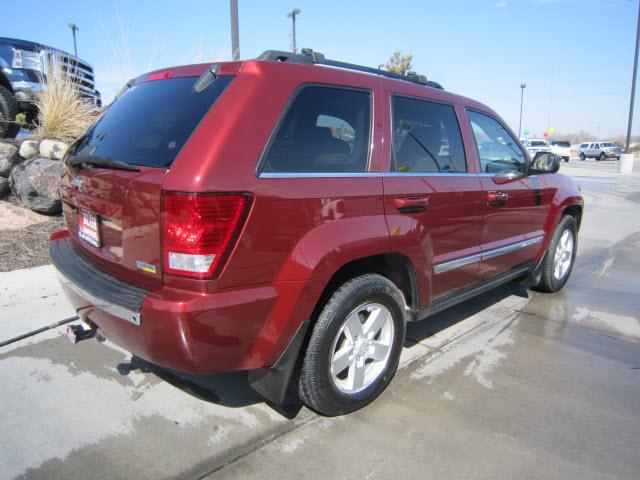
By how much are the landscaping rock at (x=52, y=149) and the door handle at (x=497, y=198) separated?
536 cm

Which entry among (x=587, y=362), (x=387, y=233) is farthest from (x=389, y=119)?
(x=587, y=362)

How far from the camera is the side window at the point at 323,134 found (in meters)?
2.23

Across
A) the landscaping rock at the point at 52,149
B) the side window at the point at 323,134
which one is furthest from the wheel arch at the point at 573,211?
the landscaping rock at the point at 52,149

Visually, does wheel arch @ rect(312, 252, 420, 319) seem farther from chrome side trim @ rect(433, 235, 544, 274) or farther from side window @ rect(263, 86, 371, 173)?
side window @ rect(263, 86, 371, 173)

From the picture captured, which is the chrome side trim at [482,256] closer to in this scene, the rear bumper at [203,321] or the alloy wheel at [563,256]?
the alloy wheel at [563,256]

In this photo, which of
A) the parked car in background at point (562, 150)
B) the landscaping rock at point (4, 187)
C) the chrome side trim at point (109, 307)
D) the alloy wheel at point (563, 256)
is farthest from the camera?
the parked car in background at point (562, 150)

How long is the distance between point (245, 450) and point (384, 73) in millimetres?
2320

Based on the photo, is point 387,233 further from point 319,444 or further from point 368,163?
point 319,444

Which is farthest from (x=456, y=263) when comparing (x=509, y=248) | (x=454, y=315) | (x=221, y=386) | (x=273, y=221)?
(x=221, y=386)

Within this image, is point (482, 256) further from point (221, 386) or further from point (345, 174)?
point (221, 386)

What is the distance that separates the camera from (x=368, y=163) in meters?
2.59

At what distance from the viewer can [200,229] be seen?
1.94 m

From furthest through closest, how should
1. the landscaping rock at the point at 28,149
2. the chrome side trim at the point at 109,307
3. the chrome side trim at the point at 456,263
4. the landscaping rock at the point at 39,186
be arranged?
1. the landscaping rock at the point at 28,149
2. the landscaping rock at the point at 39,186
3. the chrome side trim at the point at 456,263
4. the chrome side trim at the point at 109,307

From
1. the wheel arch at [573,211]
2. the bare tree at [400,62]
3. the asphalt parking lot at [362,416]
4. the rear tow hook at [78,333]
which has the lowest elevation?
the asphalt parking lot at [362,416]
